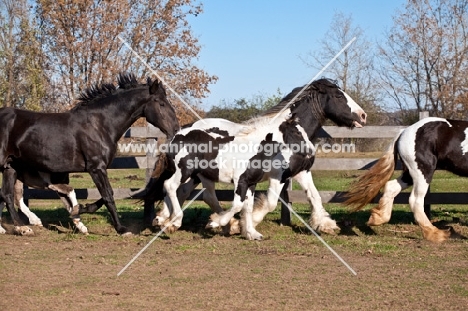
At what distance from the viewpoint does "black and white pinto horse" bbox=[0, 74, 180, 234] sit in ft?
31.2

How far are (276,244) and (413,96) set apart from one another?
25.3m

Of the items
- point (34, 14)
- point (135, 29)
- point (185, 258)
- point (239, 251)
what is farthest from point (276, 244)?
point (34, 14)

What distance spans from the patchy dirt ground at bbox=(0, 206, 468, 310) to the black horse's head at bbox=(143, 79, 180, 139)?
60.6 inches

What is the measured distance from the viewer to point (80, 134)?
9.54m

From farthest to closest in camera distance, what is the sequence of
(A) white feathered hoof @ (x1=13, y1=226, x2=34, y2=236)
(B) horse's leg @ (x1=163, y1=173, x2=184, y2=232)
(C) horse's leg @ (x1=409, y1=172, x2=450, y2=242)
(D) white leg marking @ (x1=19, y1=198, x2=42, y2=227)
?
(D) white leg marking @ (x1=19, y1=198, x2=42, y2=227) → (A) white feathered hoof @ (x1=13, y1=226, x2=34, y2=236) → (B) horse's leg @ (x1=163, y1=173, x2=184, y2=232) → (C) horse's leg @ (x1=409, y1=172, x2=450, y2=242)

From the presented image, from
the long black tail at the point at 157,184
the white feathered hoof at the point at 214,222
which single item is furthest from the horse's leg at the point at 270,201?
the long black tail at the point at 157,184

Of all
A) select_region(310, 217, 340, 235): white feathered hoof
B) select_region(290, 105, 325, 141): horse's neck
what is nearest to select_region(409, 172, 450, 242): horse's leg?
select_region(310, 217, 340, 235): white feathered hoof

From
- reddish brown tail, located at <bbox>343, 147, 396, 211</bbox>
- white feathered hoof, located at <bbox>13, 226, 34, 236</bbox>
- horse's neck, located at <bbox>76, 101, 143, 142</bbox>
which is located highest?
horse's neck, located at <bbox>76, 101, 143, 142</bbox>

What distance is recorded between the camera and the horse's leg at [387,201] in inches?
366

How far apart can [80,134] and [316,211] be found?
3.59 metres

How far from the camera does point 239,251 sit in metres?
8.03

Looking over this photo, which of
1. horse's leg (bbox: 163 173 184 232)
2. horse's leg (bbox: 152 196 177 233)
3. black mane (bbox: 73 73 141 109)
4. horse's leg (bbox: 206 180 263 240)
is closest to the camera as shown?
horse's leg (bbox: 206 180 263 240)

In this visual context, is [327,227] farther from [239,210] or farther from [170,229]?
[170,229]

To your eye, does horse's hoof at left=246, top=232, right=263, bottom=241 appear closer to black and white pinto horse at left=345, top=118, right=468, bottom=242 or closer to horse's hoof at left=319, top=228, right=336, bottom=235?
horse's hoof at left=319, top=228, right=336, bottom=235
